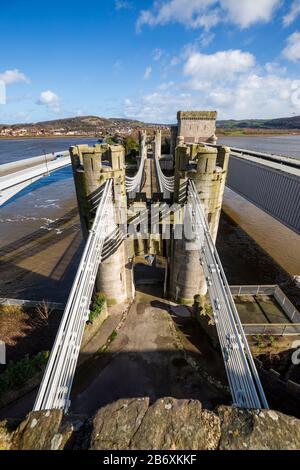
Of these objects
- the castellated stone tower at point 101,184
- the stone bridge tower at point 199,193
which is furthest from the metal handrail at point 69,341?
the stone bridge tower at point 199,193

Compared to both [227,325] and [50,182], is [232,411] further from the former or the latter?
[50,182]

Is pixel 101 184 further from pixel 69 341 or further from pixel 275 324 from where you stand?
pixel 275 324

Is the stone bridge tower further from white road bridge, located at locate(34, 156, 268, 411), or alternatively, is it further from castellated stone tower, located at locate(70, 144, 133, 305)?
castellated stone tower, located at locate(70, 144, 133, 305)

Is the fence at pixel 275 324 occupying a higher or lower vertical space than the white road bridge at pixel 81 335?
lower

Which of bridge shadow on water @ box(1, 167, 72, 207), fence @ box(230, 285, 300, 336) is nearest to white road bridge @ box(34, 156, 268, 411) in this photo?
fence @ box(230, 285, 300, 336)

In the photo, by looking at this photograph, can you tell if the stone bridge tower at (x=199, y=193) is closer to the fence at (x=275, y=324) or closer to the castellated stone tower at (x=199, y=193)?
the castellated stone tower at (x=199, y=193)
